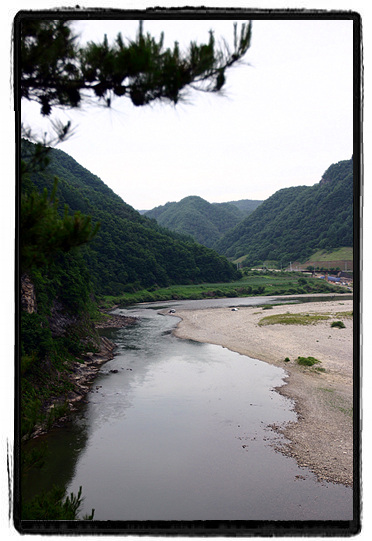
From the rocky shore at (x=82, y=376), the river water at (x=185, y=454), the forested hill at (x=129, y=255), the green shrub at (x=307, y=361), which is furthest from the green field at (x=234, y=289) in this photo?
the river water at (x=185, y=454)

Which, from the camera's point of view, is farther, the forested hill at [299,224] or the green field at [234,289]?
the green field at [234,289]

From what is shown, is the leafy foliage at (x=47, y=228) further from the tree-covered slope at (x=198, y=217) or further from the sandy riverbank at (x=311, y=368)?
the tree-covered slope at (x=198, y=217)

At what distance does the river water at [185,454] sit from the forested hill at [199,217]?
61.3 meters

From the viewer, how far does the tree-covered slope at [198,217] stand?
268 feet

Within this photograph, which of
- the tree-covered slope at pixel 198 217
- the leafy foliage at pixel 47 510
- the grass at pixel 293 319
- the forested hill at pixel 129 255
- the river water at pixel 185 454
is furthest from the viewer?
the tree-covered slope at pixel 198 217

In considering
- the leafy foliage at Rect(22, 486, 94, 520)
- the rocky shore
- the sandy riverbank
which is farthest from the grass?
the leafy foliage at Rect(22, 486, 94, 520)

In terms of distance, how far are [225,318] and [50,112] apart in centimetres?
2726

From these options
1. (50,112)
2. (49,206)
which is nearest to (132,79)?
(50,112)

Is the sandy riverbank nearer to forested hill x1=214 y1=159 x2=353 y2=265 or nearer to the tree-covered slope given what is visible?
forested hill x1=214 y1=159 x2=353 y2=265

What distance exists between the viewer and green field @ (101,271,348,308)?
3841 centimetres

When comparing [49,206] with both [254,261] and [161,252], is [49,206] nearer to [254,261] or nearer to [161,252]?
[161,252]

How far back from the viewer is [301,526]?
8.75 feet

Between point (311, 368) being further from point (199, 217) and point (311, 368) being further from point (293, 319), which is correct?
point (199, 217)

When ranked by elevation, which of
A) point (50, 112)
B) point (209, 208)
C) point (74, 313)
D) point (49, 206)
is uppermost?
point (209, 208)
